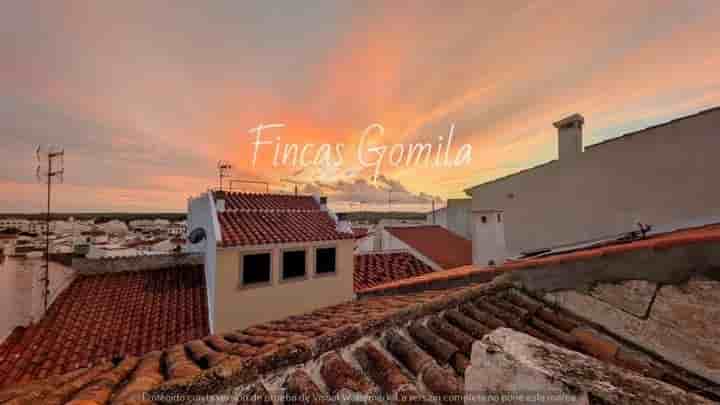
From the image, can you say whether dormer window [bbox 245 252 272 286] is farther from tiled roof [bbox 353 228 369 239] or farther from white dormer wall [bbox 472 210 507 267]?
white dormer wall [bbox 472 210 507 267]

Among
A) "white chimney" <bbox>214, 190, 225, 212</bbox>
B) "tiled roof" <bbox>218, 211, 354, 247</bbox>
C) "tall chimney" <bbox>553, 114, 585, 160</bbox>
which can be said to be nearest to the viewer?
"tall chimney" <bbox>553, 114, 585, 160</bbox>

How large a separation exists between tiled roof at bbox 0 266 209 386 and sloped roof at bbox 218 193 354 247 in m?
3.01

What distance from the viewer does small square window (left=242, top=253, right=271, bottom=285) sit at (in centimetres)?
865

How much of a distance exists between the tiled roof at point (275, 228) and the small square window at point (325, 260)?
48cm

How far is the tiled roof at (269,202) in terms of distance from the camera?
423 inches

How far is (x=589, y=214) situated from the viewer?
7.70m

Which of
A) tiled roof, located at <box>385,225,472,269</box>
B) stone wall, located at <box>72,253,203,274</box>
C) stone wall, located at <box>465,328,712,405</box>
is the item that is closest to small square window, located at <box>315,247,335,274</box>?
stone wall, located at <box>72,253,203,274</box>

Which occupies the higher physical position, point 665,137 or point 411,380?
point 665,137

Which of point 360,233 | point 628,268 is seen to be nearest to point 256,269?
point 360,233

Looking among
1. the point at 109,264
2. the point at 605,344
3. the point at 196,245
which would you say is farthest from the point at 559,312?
the point at 109,264

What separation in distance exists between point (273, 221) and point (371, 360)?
30.1 ft

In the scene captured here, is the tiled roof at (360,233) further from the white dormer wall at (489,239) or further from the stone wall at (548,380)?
the stone wall at (548,380)

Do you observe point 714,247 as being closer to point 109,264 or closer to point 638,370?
point 638,370

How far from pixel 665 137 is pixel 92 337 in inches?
601
